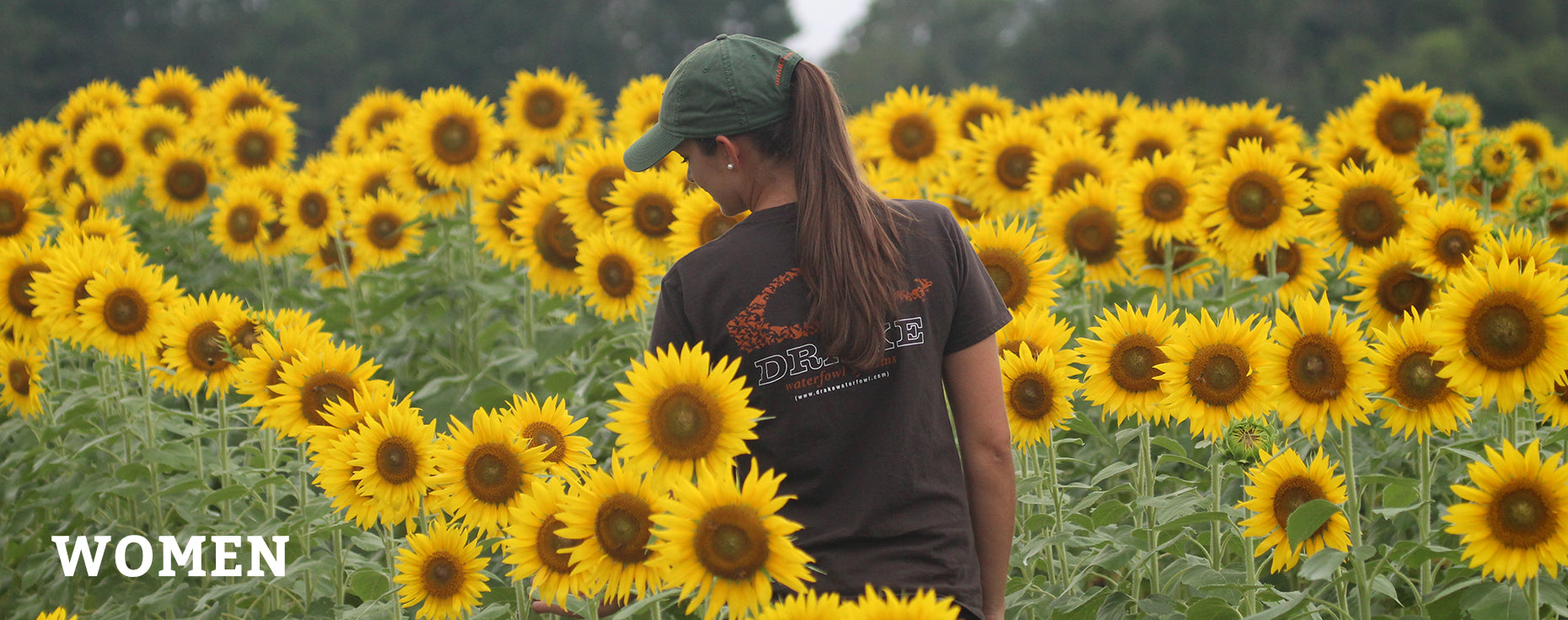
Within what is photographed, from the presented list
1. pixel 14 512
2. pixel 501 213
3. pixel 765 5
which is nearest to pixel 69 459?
pixel 14 512

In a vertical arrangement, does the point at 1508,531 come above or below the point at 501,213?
below

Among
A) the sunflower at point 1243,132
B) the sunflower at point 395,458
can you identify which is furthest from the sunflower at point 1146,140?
the sunflower at point 395,458

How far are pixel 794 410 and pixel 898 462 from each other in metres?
0.23

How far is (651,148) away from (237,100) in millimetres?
7109

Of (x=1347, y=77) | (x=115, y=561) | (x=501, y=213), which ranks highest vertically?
(x=1347, y=77)

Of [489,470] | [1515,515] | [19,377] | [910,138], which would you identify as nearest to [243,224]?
[19,377]

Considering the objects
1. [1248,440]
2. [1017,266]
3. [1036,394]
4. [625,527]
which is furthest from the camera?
[1017,266]

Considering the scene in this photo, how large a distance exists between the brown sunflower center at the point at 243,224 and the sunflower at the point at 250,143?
1.28m

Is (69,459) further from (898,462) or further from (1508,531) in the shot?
(1508,531)

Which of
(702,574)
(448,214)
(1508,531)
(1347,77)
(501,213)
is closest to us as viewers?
(702,574)

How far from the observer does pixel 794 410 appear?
267 cm

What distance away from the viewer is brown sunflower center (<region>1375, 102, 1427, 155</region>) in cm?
683

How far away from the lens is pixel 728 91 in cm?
268

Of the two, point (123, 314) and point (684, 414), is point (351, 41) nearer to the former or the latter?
point (123, 314)
